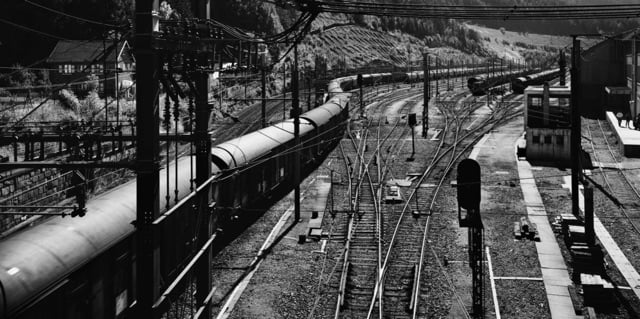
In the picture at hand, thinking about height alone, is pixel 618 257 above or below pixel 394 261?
below

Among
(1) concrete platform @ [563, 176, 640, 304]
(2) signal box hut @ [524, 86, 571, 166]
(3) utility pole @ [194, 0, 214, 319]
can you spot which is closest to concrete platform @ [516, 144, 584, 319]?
(1) concrete platform @ [563, 176, 640, 304]

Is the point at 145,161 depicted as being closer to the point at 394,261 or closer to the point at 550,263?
the point at 394,261

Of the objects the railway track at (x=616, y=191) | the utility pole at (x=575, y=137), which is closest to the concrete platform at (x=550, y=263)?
the utility pole at (x=575, y=137)

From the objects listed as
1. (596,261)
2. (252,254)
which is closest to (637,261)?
(596,261)

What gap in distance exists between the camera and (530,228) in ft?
79.0

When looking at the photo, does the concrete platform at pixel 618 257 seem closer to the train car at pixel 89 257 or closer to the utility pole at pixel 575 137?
the utility pole at pixel 575 137

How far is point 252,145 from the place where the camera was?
2470 centimetres

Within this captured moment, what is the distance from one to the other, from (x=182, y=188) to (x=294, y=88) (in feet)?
30.8

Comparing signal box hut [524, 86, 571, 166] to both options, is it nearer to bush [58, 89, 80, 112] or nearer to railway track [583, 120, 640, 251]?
railway track [583, 120, 640, 251]

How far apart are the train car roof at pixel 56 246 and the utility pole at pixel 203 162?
1.66m

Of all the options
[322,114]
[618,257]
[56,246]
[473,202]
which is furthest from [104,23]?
[322,114]

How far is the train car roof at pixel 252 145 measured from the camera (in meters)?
21.9

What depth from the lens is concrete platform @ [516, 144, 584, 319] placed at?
57.5 feet

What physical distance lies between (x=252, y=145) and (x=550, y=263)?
12098mm
